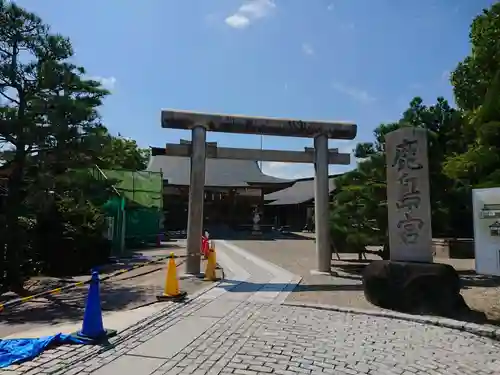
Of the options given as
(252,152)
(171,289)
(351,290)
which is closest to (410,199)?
(351,290)

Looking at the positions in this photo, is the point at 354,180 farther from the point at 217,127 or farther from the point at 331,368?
the point at 331,368

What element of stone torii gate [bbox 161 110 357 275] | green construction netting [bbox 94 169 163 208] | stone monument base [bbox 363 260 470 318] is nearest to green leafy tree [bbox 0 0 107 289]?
stone torii gate [bbox 161 110 357 275]

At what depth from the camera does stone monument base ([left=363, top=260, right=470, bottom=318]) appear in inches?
258

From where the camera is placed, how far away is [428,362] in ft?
14.5

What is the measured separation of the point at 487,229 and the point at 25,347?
717cm

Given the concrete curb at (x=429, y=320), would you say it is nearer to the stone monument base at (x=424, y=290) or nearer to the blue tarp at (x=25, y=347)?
the stone monument base at (x=424, y=290)

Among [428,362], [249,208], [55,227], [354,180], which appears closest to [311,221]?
[249,208]

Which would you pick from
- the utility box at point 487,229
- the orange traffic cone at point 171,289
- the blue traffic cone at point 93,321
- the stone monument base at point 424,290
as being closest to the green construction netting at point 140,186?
the orange traffic cone at point 171,289

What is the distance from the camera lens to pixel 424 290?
6594 millimetres

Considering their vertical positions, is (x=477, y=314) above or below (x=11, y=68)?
below

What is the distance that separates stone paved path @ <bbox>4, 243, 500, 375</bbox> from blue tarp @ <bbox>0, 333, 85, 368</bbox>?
0.16 meters

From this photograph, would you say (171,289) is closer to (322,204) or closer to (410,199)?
(410,199)

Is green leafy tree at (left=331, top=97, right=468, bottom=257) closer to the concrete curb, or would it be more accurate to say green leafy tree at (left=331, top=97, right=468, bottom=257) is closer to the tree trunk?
→ the concrete curb

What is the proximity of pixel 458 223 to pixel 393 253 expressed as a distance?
15.7 m
